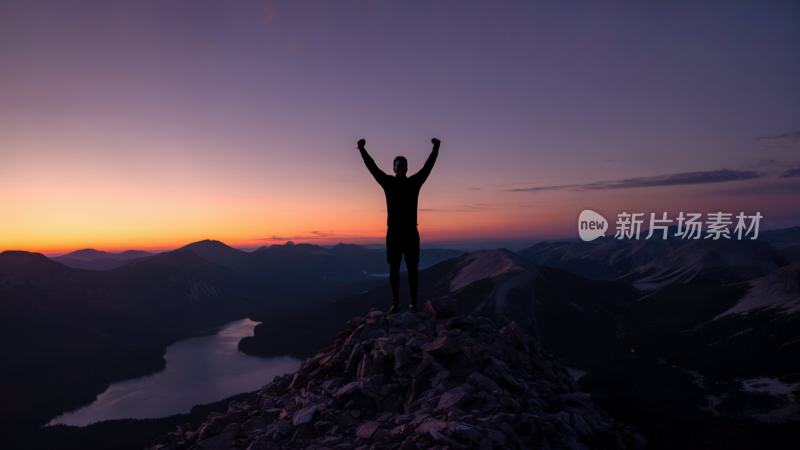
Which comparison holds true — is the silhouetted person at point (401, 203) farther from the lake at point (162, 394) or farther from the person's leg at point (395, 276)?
the lake at point (162, 394)

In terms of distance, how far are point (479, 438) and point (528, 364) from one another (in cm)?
659

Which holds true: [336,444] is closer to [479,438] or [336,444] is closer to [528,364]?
[479,438]

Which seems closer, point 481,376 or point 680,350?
point 481,376

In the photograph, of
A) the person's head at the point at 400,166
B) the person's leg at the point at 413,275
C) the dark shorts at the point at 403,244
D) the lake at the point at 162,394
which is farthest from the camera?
the lake at the point at 162,394

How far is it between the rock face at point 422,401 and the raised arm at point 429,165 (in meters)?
5.36

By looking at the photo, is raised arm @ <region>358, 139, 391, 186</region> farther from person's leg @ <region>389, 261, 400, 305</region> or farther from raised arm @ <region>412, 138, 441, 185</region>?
person's leg @ <region>389, 261, 400, 305</region>

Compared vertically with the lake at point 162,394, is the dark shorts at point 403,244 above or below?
above

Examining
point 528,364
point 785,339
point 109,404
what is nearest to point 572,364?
point 785,339

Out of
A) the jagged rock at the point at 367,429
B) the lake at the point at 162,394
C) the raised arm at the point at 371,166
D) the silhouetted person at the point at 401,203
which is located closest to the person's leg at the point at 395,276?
the silhouetted person at the point at 401,203

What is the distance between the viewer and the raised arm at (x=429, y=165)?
16.0 metres

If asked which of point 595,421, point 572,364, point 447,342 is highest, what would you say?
point 447,342

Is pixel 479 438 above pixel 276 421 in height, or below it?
above

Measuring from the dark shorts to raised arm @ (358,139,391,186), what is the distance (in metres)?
1.84

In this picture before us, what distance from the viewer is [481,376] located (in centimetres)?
1320
